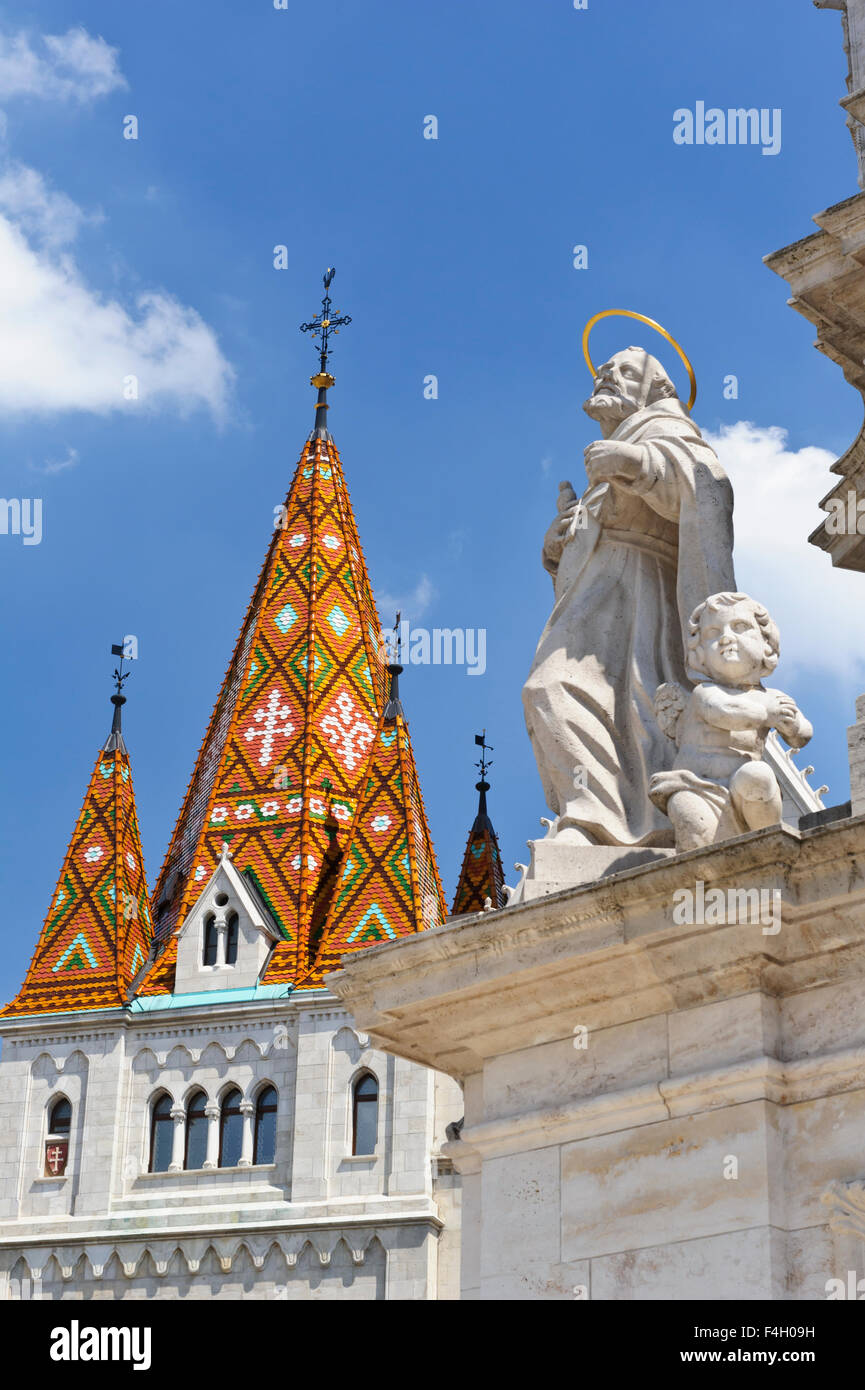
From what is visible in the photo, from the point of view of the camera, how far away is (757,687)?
27.0ft

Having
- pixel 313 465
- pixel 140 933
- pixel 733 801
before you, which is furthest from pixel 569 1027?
pixel 313 465

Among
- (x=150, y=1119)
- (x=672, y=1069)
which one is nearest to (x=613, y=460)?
(x=672, y=1069)

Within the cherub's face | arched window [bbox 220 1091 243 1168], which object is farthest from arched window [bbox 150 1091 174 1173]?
the cherub's face

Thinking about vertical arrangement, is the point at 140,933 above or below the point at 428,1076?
A: above

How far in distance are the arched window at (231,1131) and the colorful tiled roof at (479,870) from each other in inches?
345

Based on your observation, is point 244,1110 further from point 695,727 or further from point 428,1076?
point 695,727

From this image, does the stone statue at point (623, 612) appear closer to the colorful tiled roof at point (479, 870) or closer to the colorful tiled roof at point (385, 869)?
the colorful tiled roof at point (385, 869)

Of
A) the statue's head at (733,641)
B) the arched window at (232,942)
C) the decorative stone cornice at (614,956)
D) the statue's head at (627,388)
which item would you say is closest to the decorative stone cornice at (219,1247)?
the arched window at (232,942)

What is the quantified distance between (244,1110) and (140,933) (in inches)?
305

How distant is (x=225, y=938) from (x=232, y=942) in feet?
0.69

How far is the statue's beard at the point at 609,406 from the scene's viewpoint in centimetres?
963

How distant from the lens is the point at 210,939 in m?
56.6

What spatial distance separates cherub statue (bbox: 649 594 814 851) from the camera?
7.74 meters

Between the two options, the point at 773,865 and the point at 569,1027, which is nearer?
the point at 773,865
